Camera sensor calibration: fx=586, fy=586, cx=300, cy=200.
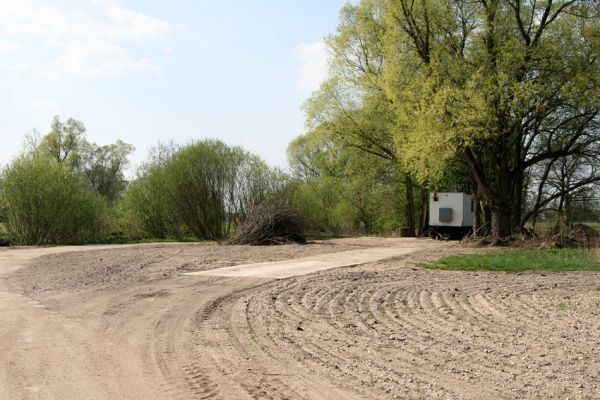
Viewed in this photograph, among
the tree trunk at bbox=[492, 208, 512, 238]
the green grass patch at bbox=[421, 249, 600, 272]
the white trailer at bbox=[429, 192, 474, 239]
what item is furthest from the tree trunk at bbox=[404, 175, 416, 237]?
the green grass patch at bbox=[421, 249, 600, 272]

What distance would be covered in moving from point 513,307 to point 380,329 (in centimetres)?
280

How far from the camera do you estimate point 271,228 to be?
84.1 feet

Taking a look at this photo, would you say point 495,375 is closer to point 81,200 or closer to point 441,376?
point 441,376

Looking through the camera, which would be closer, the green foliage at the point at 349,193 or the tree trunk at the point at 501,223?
the tree trunk at the point at 501,223

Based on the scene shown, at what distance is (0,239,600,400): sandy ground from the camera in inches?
210

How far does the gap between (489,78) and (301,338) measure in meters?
18.2

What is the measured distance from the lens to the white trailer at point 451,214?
34031 millimetres

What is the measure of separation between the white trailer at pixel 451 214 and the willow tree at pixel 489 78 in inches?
284

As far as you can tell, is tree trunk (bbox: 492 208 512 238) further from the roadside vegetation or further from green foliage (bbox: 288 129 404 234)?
Result: green foliage (bbox: 288 129 404 234)

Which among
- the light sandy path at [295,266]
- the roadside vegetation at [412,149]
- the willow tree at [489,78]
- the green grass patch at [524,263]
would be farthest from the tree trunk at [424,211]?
the green grass patch at [524,263]

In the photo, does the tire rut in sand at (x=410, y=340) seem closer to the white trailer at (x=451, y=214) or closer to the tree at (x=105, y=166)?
the white trailer at (x=451, y=214)

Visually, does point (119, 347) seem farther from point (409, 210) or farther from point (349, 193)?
point (349, 193)

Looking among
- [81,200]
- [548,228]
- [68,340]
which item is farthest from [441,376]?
[81,200]

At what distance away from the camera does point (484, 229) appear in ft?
103
